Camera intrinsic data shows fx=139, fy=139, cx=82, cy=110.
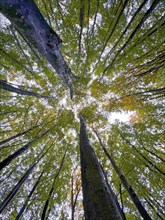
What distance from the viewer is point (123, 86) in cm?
664

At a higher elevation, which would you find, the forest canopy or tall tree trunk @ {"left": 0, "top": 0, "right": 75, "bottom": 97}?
the forest canopy

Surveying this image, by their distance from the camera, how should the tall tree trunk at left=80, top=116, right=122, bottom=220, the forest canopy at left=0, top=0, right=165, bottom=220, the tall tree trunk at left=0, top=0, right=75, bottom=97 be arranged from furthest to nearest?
the forest canopy at left=0, top=0, right=165, bottom=220 < the tall tree trunk at left=0, top=0, right=75, bottom=97 < the tall tree trunk at left=80, top=116, right=122, bottom=220

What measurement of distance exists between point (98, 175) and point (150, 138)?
5.04 m

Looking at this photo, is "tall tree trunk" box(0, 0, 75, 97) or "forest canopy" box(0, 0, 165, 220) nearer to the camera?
"tall tree trunk" box(0, 0, 75, 97)

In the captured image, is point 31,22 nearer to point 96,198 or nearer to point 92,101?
point 96,198

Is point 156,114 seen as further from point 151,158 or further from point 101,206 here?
point 101,206

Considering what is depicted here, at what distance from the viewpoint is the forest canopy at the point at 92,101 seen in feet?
16.0

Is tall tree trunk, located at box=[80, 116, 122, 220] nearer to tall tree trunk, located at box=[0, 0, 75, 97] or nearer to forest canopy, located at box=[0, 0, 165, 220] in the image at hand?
forest canopy, located at box=[0, 0, 165, 220]

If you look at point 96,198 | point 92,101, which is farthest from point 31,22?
point 92,101

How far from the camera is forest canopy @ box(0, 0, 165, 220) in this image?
489 centimetres

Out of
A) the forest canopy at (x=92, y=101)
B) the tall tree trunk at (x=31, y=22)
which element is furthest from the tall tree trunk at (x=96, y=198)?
the tall tree trunk at (x=31, y=22)

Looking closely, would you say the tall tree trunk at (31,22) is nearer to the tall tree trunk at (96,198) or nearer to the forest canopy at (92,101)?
the forest canopy at (92,101)

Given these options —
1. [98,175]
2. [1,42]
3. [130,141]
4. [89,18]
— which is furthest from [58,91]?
[98,175]

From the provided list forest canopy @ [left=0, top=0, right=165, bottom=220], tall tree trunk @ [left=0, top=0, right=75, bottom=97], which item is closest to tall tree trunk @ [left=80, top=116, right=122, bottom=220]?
forest canopy @ [left=0, top=0, right=165, bottom=220]
